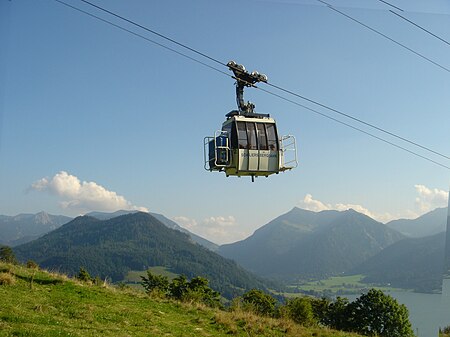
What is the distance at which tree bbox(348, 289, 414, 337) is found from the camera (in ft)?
161

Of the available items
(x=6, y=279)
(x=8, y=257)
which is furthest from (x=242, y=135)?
(x=8, y=257)

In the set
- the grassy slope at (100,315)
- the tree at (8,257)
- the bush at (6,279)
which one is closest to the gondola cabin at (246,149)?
the grassy slope at (100,315)

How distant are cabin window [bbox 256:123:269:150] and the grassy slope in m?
6.40

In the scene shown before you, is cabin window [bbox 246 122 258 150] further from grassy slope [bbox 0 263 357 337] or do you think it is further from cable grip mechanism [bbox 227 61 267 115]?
grassy slope [bbox 0 263 357 337]

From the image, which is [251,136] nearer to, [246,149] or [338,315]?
[246,149]

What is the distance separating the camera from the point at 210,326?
53.5 ft

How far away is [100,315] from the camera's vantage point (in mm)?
13609

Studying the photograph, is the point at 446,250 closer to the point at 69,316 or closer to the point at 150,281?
the point at 69,316

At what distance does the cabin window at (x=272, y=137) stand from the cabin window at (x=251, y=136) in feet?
1.53

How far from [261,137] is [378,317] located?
45.1 metres

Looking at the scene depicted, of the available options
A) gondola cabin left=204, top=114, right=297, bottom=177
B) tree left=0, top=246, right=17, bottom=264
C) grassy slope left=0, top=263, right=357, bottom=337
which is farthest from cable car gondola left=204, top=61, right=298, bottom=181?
tree left=0, top=246, right=17, bottom=264

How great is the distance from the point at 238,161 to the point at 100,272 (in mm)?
199645

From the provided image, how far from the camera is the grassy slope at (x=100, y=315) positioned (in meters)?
11.0

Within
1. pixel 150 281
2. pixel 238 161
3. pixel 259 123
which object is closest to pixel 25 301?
pixel 238 161
